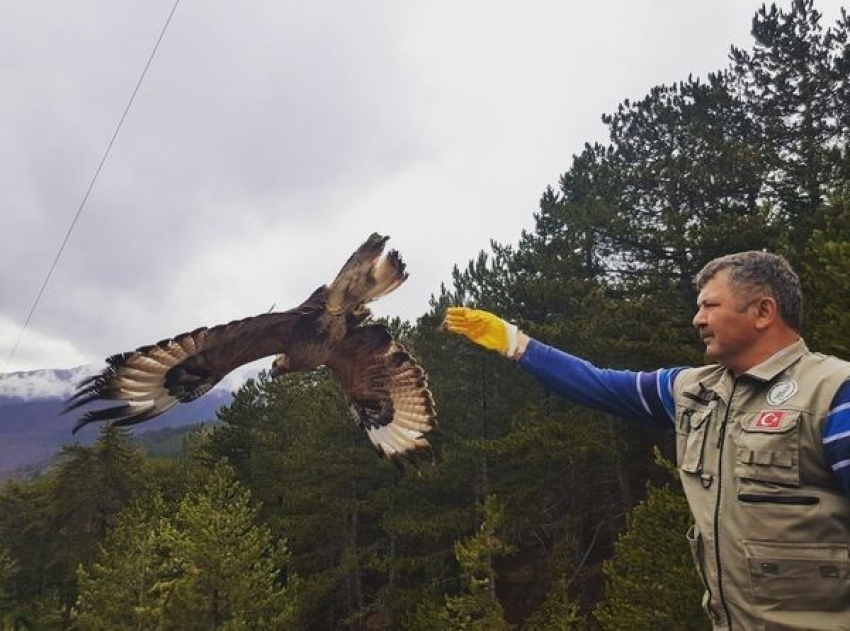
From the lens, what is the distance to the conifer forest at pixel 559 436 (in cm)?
1102

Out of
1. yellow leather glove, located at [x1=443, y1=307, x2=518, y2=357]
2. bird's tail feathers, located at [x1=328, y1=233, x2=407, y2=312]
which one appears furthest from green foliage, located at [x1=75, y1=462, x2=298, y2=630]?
yellow leather glove, located at [x1=443, y1=307, x2=518, y2=357]

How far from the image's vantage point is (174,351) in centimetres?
419

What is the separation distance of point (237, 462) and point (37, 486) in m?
17.6

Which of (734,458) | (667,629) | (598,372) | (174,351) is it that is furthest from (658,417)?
(667,629)

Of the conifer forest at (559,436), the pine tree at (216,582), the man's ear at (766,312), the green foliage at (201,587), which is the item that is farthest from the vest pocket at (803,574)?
the pine tree at (216,582)

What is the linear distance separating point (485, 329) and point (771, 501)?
1587 mm

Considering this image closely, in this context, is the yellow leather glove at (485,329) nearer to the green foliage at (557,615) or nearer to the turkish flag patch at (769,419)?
the turkish flag patch at (769,419)

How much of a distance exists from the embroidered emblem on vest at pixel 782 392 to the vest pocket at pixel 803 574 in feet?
Result: 1.16

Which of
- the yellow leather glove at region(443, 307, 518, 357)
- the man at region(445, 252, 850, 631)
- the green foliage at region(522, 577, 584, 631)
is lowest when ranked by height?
the green foliage at region(522, 577, 584, 631)

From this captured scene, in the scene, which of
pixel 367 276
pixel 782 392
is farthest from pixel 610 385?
pixel 367 276

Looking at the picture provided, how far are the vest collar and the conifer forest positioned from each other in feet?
21.1

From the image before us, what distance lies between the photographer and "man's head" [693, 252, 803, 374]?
183 cm

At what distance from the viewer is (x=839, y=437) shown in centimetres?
147

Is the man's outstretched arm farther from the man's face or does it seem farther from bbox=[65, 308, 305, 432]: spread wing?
bbox=[65, 308, 305, 432]: spread wing
